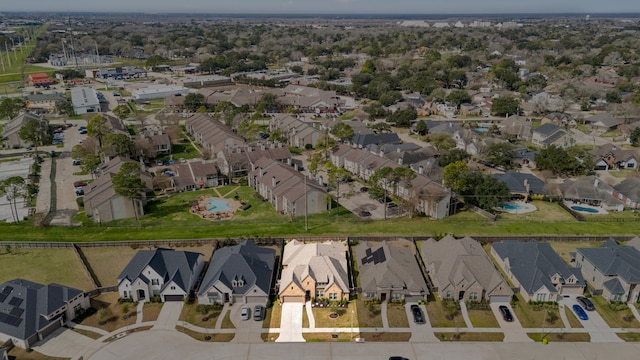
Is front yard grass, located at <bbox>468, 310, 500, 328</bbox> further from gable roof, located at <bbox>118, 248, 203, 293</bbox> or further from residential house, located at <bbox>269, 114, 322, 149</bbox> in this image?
residential house, located at <bbox>269, 114, 322, 149</bbox>

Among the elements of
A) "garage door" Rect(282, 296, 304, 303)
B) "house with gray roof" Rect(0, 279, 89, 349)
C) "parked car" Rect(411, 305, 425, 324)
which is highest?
"house with gray roof" Rect(0, 279, 89, 349)

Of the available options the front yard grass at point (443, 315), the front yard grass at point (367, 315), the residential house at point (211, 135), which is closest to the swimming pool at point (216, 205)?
the residential house at point (211, 135)

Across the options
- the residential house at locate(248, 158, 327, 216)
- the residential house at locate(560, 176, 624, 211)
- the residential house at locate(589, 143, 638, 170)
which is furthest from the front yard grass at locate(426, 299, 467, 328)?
the residential house at locate(589, 143, 638, 170)

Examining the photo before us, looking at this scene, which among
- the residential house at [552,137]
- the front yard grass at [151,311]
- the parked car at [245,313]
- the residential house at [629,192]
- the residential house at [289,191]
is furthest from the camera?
the residential house at [552,137]

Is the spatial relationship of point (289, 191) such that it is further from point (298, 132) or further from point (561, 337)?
point (561, 337)

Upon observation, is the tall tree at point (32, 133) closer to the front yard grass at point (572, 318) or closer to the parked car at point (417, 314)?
the parked car at point (417, 314)

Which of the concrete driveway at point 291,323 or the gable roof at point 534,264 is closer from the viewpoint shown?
the concrete driveway at point 291,323

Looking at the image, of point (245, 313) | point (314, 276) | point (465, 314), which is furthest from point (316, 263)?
point (465, 314)
